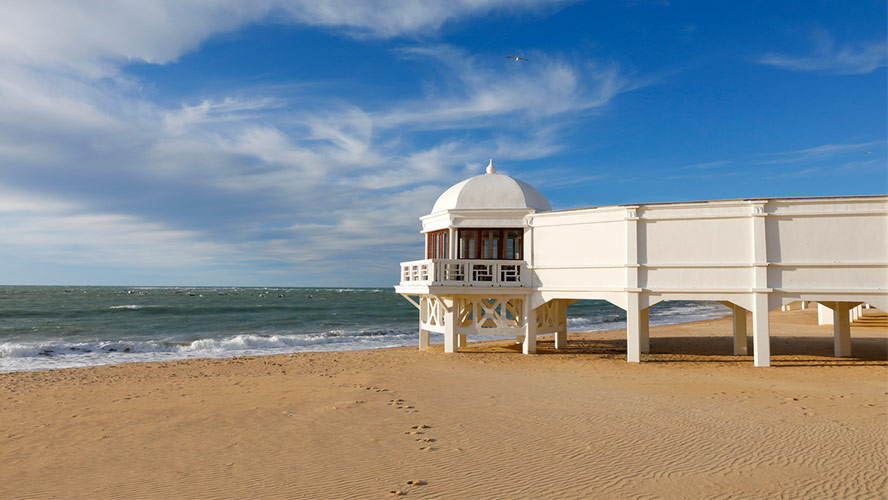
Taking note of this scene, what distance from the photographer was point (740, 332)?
62.6ft

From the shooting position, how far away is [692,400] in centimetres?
1155

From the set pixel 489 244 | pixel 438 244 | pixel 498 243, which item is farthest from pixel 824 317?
pixel 438 244

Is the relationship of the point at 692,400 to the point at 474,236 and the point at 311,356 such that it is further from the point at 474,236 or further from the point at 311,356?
the point at 311,356

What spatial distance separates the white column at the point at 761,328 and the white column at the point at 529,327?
262 inches

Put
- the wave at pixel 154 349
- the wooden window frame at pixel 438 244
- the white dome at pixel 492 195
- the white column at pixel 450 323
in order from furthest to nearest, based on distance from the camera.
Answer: the wave at pixel 154 349 → the wooden window frame at pixel 438 244 → the white dome at pixel 492 195 → the white column at pixel 450 323

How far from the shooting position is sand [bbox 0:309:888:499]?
22.4 ft

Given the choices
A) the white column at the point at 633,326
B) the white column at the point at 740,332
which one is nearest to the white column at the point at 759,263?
the white column at the point at 633,326

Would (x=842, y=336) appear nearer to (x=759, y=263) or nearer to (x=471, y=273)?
(x=759, y=263)

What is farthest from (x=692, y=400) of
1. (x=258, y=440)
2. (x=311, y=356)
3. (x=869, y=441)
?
(x=311, y=356)

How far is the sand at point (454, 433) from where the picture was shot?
681 centimetres

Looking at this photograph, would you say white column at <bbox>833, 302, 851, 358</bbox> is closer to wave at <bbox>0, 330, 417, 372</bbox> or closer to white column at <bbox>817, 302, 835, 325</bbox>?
white column at <bbox>817, 302, 835, 325</bbox>

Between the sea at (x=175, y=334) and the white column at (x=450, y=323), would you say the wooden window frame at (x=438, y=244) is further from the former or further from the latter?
the sea at (x=175, y=334)

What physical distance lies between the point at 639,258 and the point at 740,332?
5.98 meters

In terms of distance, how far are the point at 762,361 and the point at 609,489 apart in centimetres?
1191
